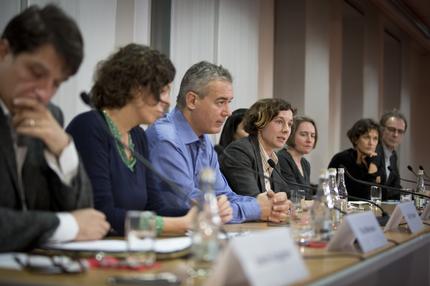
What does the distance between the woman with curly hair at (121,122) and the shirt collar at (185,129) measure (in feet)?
1.41

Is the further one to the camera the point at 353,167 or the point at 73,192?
the point at 353,167

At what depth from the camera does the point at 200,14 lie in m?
4.95

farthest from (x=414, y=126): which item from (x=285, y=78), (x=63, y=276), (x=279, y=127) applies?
(x=63, y=276)

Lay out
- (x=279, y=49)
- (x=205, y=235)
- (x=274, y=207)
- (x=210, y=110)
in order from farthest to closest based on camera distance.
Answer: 1. (x=279, y=49)
2. (x=210, y=110)
3. (x=274, y=207)
4. (x=205, y=235)

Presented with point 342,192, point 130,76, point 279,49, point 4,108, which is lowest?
point 342,192

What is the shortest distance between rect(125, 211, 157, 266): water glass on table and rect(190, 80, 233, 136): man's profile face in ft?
4.48

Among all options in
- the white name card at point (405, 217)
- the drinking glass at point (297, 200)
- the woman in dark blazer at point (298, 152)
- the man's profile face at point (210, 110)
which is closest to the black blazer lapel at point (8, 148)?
the drinking glass at point (297, 200)

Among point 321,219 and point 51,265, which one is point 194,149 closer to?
point 321,219

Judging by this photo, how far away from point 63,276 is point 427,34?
9963 mm

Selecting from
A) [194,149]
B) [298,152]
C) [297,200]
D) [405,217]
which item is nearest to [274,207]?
[297,200]

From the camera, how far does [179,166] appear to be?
2486 mm

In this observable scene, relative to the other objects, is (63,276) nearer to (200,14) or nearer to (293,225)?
(293,225)

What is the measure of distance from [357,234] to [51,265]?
0.84 metres

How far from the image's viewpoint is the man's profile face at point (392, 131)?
19.4 feet
